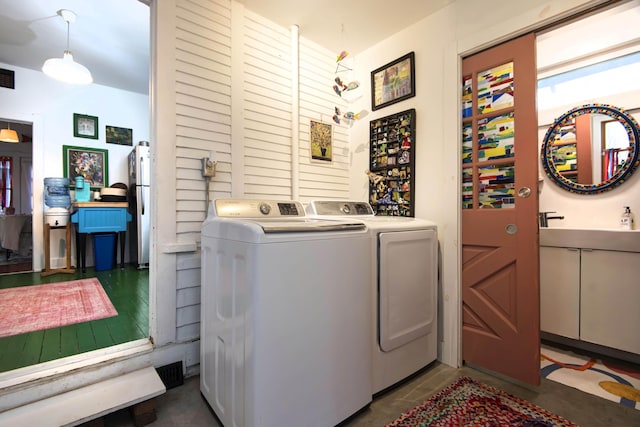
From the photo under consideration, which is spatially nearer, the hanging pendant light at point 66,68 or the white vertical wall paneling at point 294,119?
the white vertical wall paneling at point 294,119

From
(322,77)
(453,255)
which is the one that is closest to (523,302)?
(453,255)

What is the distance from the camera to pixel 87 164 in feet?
14.7

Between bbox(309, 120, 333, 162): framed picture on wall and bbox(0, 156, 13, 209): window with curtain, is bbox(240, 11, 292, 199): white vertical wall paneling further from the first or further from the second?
bbox(0, 156, 13, 209): window with curtain

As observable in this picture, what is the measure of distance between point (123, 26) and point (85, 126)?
2267 mm

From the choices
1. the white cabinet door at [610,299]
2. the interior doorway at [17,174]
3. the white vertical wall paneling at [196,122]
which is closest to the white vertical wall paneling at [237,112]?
the white vertical wall paneling at [196,122]

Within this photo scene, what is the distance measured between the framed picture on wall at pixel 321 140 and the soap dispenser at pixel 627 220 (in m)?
2.48

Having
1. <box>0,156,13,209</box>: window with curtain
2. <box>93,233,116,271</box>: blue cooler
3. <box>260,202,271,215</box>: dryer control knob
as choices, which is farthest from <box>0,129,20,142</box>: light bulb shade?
<box>260,202,271,215</box>: dryer control knob

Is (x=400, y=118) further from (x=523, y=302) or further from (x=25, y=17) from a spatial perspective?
(x=25, y=17)

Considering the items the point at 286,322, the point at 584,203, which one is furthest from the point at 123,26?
the point at 584,203

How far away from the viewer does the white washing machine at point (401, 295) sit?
1.61 metres

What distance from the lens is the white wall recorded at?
3988mm

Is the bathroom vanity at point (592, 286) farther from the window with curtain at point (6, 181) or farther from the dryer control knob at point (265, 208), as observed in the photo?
the window with curtain at point (6, 181)

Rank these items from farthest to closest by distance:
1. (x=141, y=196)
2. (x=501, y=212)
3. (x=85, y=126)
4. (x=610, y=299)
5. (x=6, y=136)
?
(x=6, y=136) < (x=85, y=126) < (x=141, y=196) < (x=610, y=299) < (x=501, y=212)

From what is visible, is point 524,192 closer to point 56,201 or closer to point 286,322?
point 286,322
